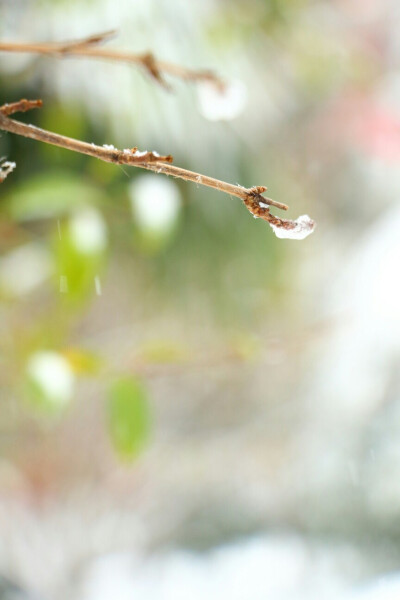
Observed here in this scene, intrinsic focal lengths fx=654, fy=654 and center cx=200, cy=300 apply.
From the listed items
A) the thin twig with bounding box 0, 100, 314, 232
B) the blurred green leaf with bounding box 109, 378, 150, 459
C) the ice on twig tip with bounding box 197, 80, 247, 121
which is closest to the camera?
the thin twig with bounding box 0, 100, 314, 232

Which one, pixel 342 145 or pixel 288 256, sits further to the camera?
pixel 342 145

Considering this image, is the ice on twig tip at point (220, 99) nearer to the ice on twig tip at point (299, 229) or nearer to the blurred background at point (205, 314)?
the blurred background at point (205, 314)

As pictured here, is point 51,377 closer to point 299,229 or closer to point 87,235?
point 87,235

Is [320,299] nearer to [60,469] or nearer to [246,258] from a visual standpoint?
[246,258]

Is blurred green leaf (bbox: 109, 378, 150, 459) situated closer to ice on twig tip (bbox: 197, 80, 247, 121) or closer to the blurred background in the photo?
the blurred background

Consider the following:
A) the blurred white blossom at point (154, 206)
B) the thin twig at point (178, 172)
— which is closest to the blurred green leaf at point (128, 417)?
the blurred white blossom at point (154, 206)

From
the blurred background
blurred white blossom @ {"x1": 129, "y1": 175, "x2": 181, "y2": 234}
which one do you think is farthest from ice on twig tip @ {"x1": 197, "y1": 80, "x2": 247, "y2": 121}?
blurred white blossom @ {"x1": 129, "y1": 175, "x2": 181, "y2": 234}

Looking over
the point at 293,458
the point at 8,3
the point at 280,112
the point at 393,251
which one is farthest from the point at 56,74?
the point at 293,458

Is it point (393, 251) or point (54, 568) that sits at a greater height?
point (393, 251)
